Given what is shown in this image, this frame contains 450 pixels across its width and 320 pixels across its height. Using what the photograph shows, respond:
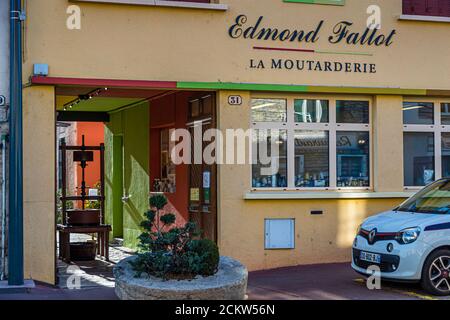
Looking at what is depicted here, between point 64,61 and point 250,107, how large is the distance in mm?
3241

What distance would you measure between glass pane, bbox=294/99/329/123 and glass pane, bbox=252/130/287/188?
43 centimetres

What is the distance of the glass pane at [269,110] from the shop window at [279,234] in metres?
1.78

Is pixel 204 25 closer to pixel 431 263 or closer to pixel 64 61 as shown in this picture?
pixel 64 61

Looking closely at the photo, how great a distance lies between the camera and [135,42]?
39.7 feet

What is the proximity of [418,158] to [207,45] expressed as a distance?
4.58m

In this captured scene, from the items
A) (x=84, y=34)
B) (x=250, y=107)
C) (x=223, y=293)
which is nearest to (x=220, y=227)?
(x=250, y=107)

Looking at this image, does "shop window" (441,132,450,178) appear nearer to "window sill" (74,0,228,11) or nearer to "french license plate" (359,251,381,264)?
"french license plate" (359,251,381,264)

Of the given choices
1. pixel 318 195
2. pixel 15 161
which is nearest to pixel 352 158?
pixel 318 195

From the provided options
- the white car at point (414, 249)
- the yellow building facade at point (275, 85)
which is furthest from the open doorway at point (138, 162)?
the white car at point (414, 249)

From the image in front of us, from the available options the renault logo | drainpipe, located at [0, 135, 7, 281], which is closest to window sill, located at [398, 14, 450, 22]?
the renault logo

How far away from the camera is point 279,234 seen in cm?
1278

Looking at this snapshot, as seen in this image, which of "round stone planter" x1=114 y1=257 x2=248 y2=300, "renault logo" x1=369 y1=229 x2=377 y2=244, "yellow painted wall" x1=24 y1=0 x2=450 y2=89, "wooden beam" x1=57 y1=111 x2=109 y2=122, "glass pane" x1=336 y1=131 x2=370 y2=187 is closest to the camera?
"round stone planter" x1=114 y1=257 x2=248 y2=300

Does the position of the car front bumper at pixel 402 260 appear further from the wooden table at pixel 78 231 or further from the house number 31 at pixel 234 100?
the wooden table at pixel 78 231

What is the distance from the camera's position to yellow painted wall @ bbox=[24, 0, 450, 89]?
460 inches
